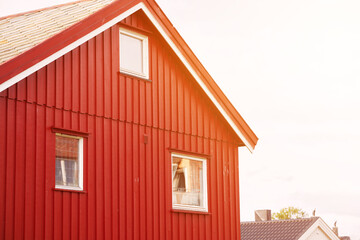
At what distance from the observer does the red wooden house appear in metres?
17.1

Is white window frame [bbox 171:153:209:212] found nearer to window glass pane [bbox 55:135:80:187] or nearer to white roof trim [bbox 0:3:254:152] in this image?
white roof trim [bbox 0:3:254:152]

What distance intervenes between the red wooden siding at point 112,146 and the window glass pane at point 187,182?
332 millimetres

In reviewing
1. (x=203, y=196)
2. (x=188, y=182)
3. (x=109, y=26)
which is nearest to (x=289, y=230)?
(x=203, y=196)

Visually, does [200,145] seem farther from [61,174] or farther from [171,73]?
[61,174]

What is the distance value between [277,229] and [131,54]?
29956 mm

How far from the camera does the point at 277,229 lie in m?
48.4

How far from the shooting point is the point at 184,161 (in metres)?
21.5

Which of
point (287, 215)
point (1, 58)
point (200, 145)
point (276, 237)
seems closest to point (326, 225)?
point (276, 237)

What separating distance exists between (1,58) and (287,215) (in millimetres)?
78131

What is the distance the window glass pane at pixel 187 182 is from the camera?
21.1 meters

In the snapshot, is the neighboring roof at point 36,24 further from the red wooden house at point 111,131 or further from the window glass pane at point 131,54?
the window glass pane at point 131,54

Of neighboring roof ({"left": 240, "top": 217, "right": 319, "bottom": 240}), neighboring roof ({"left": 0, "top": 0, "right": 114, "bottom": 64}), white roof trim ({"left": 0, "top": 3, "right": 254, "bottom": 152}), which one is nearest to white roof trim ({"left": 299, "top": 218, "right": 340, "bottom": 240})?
neighboring roof ({"left": 240, "top": 217, "right": 319, "bottom": 240})

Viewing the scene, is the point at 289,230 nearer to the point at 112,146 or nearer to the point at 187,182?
the point at 187,182

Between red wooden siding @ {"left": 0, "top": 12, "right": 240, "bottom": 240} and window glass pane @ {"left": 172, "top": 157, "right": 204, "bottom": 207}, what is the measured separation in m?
0.33
